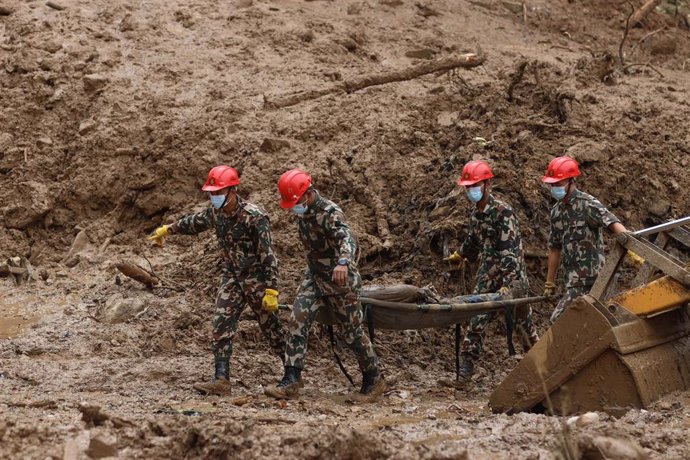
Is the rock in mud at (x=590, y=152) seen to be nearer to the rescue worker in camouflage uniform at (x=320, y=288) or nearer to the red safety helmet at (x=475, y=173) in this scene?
the red safety helmet at (x=475, y=173)

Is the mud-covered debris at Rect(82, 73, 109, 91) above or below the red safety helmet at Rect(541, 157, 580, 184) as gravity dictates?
below

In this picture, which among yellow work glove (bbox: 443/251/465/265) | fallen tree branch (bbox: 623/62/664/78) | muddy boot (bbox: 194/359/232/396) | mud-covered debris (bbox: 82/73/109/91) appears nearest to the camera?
muddy boot (bbox: 194/359/232/396)

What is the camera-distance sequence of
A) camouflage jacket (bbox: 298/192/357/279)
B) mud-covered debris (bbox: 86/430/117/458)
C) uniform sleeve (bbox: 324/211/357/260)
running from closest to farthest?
mud-covered debris (bbox: 86/430/117/458), uniform sleeve (bbox: 324/211/357/260), camouflage jacket (bbox: 298/192/357/279)

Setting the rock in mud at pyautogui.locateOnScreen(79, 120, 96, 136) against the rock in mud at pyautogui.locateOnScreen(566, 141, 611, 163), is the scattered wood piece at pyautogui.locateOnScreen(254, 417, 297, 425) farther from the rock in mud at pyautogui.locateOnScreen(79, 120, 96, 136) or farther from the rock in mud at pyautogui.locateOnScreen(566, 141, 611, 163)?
the rock in mud at pyautogui.locateOnScreen(79, 120, 96, 136)

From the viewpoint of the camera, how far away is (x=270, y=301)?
8141mm

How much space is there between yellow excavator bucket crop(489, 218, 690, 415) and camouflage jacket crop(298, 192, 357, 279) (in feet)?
5.15

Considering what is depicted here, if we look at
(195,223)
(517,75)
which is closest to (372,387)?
(195,223)

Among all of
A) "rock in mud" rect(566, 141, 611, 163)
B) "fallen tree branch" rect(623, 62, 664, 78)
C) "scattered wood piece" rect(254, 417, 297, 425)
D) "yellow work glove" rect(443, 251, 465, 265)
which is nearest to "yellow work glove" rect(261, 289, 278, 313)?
"scattered wood piece" rect(254, 417, 297, 425)

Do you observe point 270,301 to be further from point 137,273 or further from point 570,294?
point 137,273

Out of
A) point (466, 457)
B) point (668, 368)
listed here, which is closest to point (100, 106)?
point (668, 368)

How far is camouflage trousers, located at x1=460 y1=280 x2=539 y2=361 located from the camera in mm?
9094

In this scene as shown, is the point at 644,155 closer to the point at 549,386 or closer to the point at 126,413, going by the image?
the point at 549,386

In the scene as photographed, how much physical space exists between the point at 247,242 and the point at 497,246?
214 cm

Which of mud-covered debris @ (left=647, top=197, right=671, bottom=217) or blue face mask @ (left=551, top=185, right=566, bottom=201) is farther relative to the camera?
mud-covered debris @ (left=647, top=197, right=671, bottom=217)
